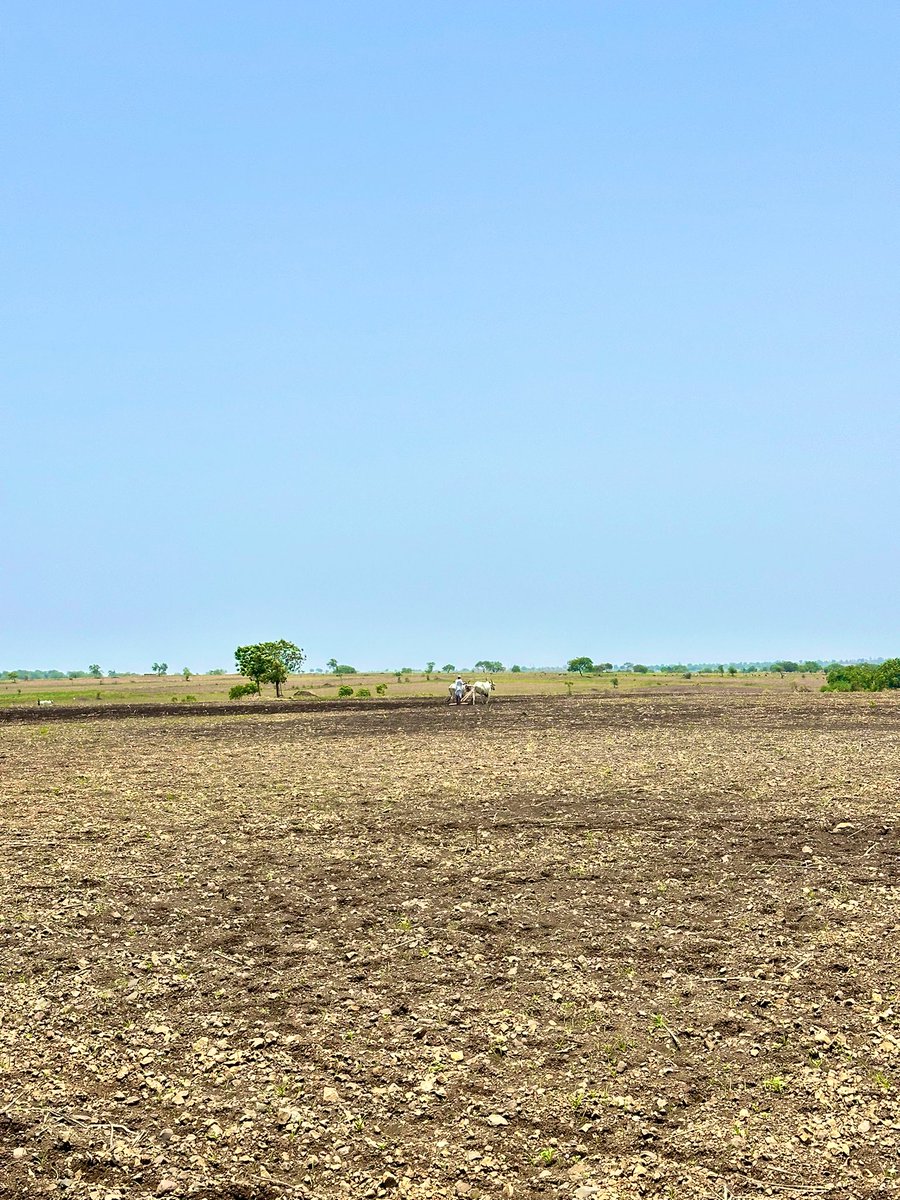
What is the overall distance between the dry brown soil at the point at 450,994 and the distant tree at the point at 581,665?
16296 cm

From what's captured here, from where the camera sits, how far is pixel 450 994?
10.2 meters

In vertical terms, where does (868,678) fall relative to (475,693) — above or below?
below

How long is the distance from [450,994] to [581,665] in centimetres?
17678

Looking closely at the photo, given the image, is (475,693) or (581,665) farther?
(581,665)

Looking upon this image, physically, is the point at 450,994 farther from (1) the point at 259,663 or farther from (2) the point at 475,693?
(1) the point at 259,663

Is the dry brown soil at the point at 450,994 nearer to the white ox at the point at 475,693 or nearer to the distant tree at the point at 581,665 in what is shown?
the white ox at the point at 475,693

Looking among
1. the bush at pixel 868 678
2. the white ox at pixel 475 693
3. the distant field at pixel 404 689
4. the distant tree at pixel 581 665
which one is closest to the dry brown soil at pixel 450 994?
the white ox at pixel 475 693

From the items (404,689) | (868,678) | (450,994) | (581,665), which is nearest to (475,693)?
(868,678)

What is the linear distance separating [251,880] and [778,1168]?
8423 mm

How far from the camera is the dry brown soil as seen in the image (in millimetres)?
7902

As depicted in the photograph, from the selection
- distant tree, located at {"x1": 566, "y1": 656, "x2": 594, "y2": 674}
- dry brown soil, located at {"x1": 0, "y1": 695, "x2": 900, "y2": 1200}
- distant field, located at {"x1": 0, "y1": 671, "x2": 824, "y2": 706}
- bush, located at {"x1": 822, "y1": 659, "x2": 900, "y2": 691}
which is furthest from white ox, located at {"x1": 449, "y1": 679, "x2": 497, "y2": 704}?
distant tree, located at {"x1": 566, "y1": 656, "x2": 594, "y2": 674}

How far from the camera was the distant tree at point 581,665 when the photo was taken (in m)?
181

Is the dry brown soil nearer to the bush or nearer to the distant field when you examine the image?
the distant field

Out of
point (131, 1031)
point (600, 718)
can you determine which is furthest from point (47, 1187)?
point (600, 718)
